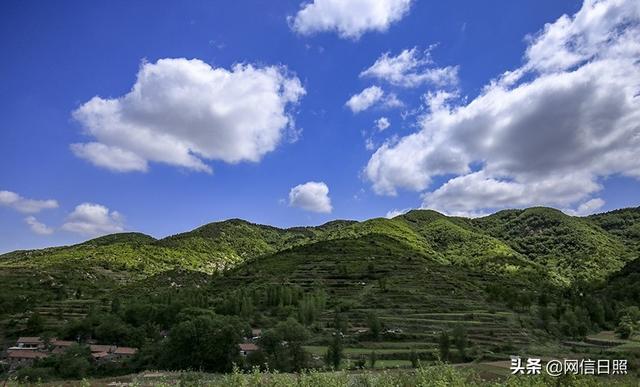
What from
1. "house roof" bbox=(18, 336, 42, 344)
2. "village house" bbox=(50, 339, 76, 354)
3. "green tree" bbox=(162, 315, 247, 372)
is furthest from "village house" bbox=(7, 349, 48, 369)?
"green tree" bbox=(162, 315, 247, 372)

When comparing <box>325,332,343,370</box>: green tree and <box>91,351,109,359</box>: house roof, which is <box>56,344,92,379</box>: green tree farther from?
<box>325,332,343,370</box>: green tree

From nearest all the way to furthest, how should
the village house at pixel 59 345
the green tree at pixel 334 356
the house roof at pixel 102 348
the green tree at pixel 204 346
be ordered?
the green tree at pixel 334 356, the green tree at pixel 204 346, the house roof at pixel 102 348, the village house at pixel 59 345

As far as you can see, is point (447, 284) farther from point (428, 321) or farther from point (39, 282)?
point (39, 282)

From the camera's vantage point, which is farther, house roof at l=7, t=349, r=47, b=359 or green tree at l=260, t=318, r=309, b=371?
house roof at l=7, t=349, r=47, b=359

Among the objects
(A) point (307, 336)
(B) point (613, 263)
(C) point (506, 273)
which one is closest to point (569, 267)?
(B) point (613, 263)

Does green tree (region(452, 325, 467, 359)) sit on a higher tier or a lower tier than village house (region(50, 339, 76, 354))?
higher

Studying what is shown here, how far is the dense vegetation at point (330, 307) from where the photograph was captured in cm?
6122

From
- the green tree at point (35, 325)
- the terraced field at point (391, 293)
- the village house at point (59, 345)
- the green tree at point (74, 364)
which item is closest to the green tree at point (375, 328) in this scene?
the terraced field at point (391, 293)

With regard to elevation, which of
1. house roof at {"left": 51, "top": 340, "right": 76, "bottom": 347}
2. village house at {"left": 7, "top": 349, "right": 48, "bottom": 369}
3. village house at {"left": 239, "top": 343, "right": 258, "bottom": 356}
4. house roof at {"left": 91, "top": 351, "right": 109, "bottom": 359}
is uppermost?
village house at {"left": 239, "top": 343, "right": 258, "bottom": 356}

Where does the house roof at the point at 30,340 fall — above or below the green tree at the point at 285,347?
below

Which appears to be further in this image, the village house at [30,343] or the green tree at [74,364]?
the village house at [30,343]

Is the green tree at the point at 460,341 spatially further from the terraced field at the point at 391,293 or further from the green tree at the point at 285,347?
the green tree at the point at 285,347

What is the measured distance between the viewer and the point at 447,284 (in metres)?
115

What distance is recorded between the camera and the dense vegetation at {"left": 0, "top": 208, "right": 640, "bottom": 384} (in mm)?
61219
